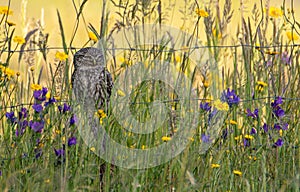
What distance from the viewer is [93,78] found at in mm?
3520

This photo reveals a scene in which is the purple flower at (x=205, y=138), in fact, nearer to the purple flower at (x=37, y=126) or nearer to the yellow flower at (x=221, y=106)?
the yellow flower at (x=221, y=106)

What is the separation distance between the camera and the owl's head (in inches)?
137

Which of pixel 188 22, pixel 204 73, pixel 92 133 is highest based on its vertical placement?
pixel 188 22

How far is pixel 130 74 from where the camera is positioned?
143 inches

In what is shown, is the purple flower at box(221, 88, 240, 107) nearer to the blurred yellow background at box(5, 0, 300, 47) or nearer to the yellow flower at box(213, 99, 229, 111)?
the yellow flower at box(213, 99, 229, 111)

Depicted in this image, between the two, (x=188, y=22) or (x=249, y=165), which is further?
(x=188, y=22)

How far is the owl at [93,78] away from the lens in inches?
137

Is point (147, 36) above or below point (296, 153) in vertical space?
above

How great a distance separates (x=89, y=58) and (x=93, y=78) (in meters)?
0.11

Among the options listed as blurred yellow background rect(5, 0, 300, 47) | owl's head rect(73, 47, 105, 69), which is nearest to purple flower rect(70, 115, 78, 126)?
owl's head rect(73, 47, 105, 69)

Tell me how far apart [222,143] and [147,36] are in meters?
0.78

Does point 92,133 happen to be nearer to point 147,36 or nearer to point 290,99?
point 147,36

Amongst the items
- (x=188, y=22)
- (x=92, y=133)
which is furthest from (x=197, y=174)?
(x=188, y=22)

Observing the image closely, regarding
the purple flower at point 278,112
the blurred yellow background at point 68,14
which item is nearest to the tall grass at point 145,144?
A: the purple flower at point 278,112
